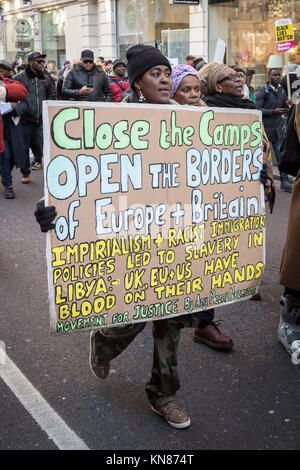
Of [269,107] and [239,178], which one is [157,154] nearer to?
[239,178]

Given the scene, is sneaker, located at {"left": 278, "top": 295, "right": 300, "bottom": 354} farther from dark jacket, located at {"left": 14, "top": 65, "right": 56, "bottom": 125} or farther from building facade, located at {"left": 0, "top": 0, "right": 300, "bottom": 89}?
building facade, located at {"left": 0, "top": 0, "right": 300, "bottom": 89}

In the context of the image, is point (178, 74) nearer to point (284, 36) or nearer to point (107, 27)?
point (284, 36)

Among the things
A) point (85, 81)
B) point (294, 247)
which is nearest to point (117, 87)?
point (85, 81)

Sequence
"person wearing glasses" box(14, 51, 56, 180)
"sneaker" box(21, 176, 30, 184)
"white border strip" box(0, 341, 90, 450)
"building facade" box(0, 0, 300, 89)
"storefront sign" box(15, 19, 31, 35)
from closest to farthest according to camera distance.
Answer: "white border strip" box(0, 341, 90, 450) < "person wearing glasses" box(14, 51, 56, 180) < "sneaker" box(21, 176, 30, 184) < "building facade" box(0, 0, 300, 89) < "storefront sign" box(15, 19, 31, 35)

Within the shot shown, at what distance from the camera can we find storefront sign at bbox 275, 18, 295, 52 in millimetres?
10328

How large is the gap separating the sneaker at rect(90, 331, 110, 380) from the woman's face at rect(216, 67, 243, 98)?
189cm

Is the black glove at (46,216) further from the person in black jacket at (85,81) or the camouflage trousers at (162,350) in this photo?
the person in black jacket at (85,81)

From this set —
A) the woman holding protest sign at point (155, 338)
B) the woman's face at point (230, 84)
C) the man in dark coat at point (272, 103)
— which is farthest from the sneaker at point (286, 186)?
the woman holding protest sign at point (155, 338)

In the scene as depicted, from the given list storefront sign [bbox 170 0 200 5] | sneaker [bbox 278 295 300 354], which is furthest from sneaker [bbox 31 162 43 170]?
storefront sign [bbox 170 0 200 5]

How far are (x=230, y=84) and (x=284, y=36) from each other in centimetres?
687

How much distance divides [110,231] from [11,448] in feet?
3.71

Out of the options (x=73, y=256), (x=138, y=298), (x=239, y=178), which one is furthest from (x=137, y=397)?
(x=239, y=178)

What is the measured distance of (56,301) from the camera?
2920mm

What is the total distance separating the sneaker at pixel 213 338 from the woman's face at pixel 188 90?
1.47m
